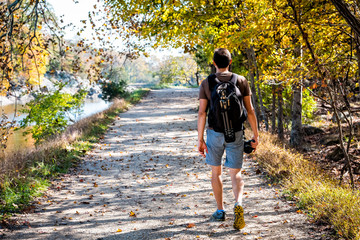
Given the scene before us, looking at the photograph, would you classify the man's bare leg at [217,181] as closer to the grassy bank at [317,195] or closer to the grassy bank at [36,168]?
the grassy bank at [317,195]

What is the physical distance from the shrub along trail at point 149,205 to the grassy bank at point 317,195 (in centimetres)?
21

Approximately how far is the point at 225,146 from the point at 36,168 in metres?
4.79

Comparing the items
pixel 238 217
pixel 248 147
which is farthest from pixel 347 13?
pixel 238 217

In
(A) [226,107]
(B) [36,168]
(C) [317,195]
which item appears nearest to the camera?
(A) [226,107]

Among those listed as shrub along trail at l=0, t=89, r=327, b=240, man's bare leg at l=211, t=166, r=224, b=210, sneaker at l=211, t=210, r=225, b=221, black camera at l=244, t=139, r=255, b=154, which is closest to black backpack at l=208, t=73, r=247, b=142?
black camera at l=244, t=139, r=255, b=154

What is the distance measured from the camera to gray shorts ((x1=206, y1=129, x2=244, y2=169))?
12.0 feet

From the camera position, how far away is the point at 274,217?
4.24 m

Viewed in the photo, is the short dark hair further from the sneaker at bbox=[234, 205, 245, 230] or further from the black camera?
the sneaker at bbox=[234, 205, 245, 230]

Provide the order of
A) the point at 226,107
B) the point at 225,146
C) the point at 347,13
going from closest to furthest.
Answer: the point at 226,107
the point at 347,13
the point at 225,146

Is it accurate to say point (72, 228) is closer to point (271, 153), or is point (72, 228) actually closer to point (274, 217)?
point (274, 217)

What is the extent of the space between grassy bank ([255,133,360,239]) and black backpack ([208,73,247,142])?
158 centimetres

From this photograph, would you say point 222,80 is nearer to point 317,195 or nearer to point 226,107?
point 226,107

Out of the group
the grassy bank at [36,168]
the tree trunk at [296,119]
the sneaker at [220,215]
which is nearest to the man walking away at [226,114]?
the sneaker at [220,215]

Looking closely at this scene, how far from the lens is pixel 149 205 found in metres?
5.11
